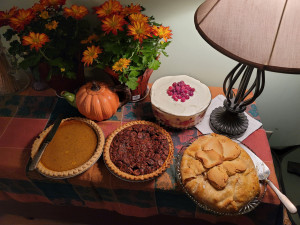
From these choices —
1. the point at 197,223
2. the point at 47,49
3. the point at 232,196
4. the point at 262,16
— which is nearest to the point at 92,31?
the point at 47,49

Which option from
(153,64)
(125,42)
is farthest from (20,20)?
(153,64)

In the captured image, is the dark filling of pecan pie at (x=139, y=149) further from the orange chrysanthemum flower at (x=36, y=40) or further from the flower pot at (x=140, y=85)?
the orange chrysanthemum flower at (x=36, y=40)

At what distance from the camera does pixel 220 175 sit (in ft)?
2.85

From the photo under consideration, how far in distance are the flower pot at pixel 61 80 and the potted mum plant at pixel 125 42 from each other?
0.66 ft

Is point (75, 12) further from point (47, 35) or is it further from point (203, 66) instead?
point (203, 66)

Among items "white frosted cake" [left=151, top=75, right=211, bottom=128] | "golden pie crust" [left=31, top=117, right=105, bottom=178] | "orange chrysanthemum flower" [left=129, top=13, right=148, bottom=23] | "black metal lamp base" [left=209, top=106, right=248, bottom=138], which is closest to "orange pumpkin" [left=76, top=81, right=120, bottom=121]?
"golden pie crust" [left=31, top=117, right=105, bottom=178]

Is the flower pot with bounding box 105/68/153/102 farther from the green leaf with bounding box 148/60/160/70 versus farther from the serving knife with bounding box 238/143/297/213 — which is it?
the serving knife with bounding box 238/143/297/213

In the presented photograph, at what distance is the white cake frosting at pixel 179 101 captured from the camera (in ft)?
3.39

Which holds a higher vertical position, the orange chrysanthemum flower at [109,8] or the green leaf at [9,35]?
the orange chrysanthemum flower at [109,8]

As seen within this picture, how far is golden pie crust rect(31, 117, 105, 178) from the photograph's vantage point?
0.96m

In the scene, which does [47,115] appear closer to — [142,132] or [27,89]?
[27,89]

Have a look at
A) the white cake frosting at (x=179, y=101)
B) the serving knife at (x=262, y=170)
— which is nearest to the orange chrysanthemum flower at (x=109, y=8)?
the white cake frosting at (x=179, y=101)

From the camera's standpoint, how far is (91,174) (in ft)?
3.31

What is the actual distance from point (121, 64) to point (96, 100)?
0.20m
